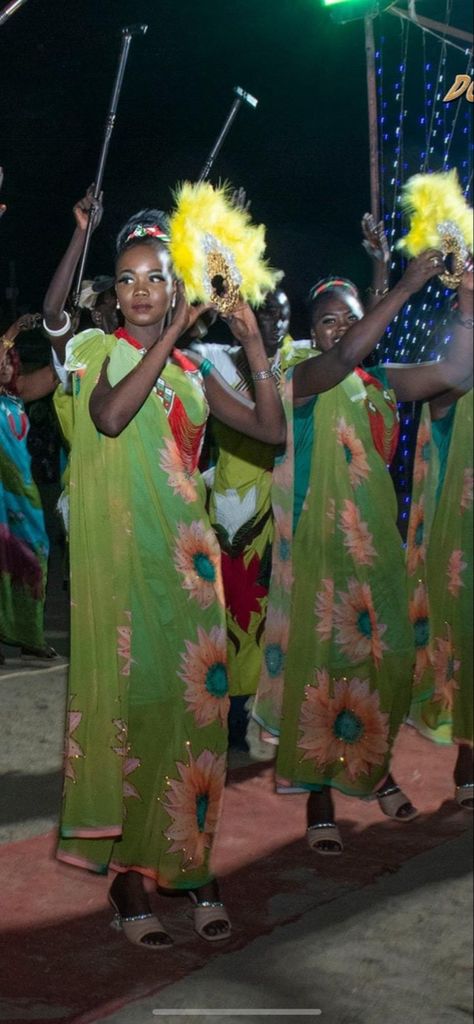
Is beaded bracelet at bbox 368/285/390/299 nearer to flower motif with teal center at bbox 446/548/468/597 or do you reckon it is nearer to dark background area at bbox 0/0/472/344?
flower motif with teal center at bbox 446/548/468/597

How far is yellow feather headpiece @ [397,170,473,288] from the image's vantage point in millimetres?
2006

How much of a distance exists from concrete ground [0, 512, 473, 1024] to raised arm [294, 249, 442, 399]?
127 cm

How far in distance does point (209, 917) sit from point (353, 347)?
165 cm

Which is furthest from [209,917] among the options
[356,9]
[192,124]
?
[192,124]

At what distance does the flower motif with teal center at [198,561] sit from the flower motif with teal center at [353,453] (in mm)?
953

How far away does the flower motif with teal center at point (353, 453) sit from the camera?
417 cm

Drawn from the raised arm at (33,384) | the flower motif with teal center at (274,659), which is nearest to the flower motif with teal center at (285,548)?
the flower motif with teal center at (274,659)

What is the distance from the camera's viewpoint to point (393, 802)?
4191 millimetres

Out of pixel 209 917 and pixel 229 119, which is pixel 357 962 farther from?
pixel 229 119

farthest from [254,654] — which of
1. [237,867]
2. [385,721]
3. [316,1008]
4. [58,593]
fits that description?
[58,593]

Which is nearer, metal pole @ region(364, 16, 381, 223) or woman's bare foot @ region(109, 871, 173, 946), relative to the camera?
metal pole @ region(364, 16, 381, 223)

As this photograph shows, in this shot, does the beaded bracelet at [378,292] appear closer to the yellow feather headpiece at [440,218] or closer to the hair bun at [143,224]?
the hair bun at [143,224]

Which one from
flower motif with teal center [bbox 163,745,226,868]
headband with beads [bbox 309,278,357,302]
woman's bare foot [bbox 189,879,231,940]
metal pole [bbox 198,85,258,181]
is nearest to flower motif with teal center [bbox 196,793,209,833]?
flower motif with teal center [bbox 163,745,226,868]

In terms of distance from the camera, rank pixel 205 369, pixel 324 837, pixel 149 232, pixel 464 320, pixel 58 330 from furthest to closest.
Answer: pixel 324 837 < pixel 58 330 < pixel 205 369 < pixel 149 232 < pixel 464 320
